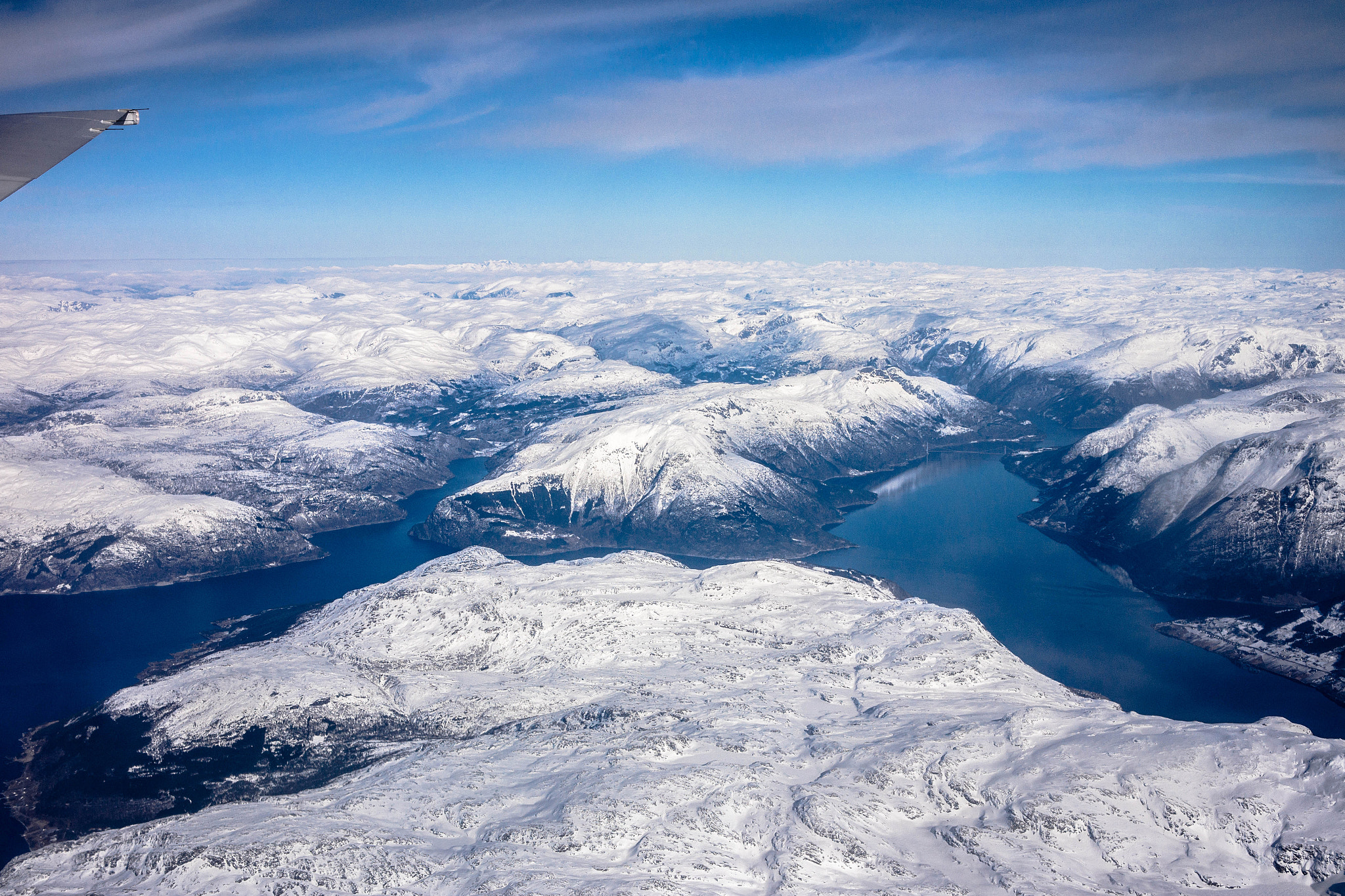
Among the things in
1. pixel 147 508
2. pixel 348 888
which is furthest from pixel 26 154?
pixel 147 508

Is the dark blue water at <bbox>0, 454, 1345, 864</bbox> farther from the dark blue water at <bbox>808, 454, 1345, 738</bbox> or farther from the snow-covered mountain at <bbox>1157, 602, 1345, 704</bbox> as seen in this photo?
the snow-covered mountain at <bbox>1157, 602, 1345, 704</bbox>

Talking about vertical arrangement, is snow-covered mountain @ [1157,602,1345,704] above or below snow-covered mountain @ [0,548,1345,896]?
below

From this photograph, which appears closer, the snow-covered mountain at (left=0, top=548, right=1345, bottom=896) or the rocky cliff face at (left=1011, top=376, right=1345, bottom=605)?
the snow-covered mountain at (left=0, top=548, right=1345, bottom=896)

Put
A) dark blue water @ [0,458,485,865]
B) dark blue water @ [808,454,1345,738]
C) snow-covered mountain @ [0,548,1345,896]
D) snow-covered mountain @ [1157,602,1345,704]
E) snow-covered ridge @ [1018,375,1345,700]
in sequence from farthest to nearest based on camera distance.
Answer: snow-covered ridge @ [1018,375,1345,700] < snow-covered mountain @ [1157,602,1345,704] < dark blue water @ [0,458,485,865] < dark blue water @ [808,454,1345,738] < snow-covered mountain @ [0,548,1345,896]

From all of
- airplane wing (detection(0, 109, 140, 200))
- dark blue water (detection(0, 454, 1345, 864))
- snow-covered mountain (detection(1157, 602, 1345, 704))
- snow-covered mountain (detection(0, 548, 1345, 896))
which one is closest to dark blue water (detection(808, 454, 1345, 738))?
dark blue water (detection(0, 454, 1345, 864))

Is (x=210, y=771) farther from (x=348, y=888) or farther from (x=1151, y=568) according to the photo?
(x=1151, y=568)

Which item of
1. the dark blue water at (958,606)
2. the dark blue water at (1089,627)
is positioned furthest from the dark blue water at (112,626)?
the dark blue water at (1089,627)
